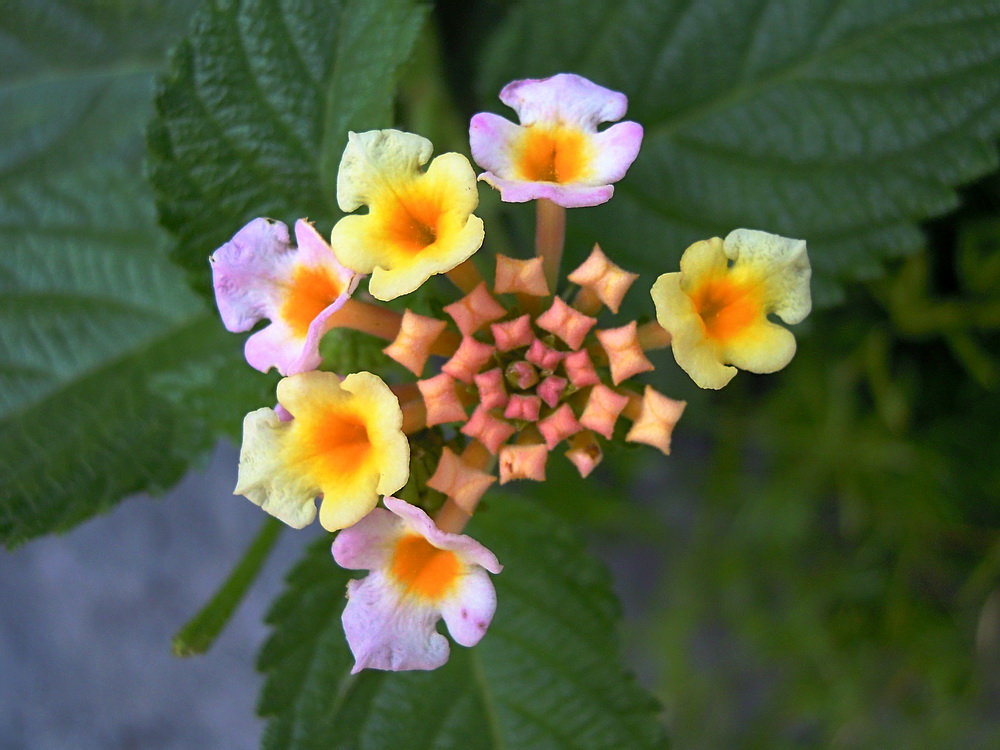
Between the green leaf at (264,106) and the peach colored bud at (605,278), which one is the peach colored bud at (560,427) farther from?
the green leaf at (264,106)

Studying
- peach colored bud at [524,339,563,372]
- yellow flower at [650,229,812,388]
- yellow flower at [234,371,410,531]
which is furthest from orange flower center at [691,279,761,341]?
yellow flower at [234,371,410,531]

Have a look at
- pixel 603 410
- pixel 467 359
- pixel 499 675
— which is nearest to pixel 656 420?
pixel 603 410

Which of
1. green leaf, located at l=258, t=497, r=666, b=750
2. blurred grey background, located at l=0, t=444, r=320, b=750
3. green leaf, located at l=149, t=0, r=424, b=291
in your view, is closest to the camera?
green leaf, located at l=149, t=0, r=424, b=291

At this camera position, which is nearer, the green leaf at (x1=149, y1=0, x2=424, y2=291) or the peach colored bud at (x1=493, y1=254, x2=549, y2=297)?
the peach colored bud at (x1=493, y1=254, x2=549, y2=297)

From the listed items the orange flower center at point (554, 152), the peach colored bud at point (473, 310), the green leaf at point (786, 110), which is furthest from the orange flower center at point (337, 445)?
the green leaf at point (786, 110)

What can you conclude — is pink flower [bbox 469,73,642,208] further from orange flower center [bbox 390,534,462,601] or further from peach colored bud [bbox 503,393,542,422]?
orange flower center [bbox 390,534,462,601]

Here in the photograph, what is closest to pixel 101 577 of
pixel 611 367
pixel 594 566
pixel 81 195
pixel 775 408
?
pixel 81 195
